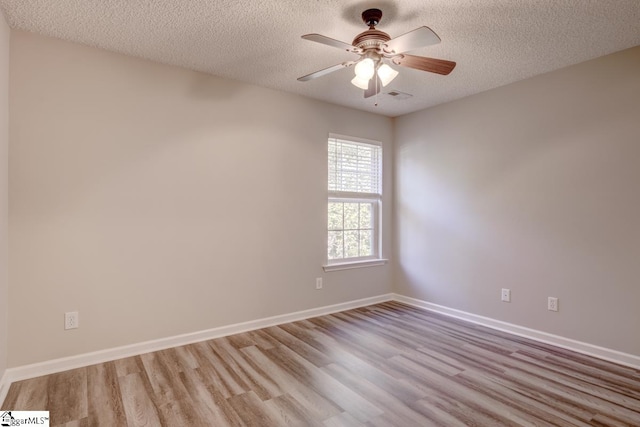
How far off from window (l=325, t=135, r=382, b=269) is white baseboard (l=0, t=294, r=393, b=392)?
0.63 metres

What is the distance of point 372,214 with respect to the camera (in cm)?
454

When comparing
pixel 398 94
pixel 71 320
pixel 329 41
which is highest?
pixel 398 94

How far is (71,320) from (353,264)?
2.79 m

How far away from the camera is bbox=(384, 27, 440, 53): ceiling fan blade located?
6.05 feet

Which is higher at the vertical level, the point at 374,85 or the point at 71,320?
the point at 374,85

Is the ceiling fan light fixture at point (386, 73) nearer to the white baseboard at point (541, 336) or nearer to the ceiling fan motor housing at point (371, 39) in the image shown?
the ceiling fan motor housing at point (371, 39)

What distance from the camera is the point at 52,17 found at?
2277 millimetres

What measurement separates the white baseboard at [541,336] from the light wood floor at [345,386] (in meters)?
0.09

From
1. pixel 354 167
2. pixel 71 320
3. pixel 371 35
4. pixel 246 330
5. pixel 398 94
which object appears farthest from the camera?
pixel 354 167

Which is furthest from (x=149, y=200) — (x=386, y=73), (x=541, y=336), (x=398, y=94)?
(x=541, y=336)

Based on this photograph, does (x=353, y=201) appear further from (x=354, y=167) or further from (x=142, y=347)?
(x=142, y=347)

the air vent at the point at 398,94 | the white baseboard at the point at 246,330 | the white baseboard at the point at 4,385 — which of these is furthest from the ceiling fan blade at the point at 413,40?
the white baseboard at the point at 4,385

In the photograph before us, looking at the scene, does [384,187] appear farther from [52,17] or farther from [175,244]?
[52,17]

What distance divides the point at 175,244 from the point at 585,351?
3.62 metres
